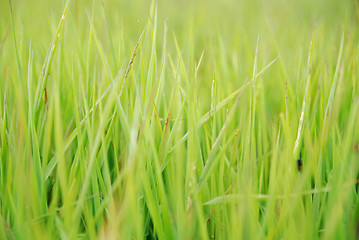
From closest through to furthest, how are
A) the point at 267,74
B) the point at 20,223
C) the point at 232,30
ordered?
the point at 20,223 → the point at 267,74 → the point at 232,30

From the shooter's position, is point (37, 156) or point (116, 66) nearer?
point (37, 156)

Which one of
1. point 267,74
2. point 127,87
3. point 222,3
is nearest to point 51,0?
point 222,3

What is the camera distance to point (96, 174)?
643 millimetres

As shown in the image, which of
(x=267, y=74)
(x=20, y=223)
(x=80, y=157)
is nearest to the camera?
(x=20, y=223)

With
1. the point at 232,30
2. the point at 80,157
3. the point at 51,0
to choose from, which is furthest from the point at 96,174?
the point at 51,0

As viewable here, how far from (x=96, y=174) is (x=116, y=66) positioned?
0.29 meters

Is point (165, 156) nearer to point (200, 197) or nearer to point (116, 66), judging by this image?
point (200, 197)

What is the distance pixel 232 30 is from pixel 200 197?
129cm

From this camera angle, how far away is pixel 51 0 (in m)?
2.19

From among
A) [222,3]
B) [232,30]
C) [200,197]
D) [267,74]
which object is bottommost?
[200,197]

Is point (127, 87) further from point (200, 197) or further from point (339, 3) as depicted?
point (339, 3)

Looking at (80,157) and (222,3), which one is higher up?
(222,3)

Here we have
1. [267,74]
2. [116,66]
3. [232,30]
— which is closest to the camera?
[116,66]

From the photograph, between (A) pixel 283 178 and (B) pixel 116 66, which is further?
(B) pixel 116 66
